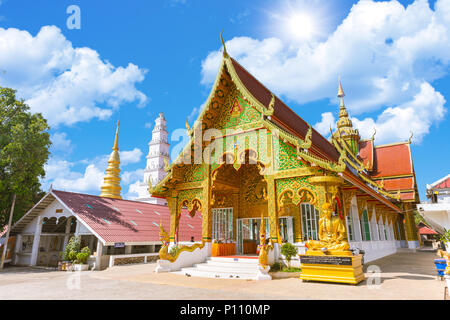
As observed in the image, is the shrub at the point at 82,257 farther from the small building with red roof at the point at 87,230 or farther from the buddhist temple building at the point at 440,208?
the buddhist temple building at the point at 440,208

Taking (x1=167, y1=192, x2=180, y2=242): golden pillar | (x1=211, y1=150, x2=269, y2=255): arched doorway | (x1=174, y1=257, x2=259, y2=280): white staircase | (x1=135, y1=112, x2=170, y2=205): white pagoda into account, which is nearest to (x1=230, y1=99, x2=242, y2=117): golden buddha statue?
(x1=211, y1=150, x2=269, y2=255): arched doorway

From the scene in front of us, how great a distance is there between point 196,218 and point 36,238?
1062 centimetres

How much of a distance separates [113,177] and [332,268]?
2443cm

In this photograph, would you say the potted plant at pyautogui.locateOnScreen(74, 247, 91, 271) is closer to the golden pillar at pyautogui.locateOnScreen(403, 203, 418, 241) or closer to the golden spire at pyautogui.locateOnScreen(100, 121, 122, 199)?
the golden spire at pyautogui.locateOnScreen(100, 121, 122, 199)

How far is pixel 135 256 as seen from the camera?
13.5 meters

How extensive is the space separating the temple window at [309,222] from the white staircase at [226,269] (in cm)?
242

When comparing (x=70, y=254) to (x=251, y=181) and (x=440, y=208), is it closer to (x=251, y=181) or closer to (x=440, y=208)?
(x=251, y=181)

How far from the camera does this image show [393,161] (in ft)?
75.7

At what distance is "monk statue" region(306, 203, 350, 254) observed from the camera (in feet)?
22.6

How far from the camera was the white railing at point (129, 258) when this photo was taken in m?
12.3

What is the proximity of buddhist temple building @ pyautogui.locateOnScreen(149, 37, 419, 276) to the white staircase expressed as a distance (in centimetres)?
17

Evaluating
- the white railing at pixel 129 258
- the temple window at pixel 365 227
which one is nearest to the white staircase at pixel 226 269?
the white railing at pixel 129 258
